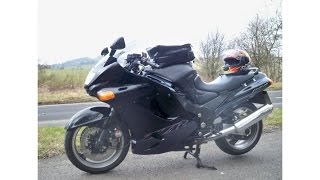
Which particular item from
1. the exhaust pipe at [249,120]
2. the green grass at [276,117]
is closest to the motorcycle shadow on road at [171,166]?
the exhaust pipe at [249,120]

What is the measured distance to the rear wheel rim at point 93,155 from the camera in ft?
10.1

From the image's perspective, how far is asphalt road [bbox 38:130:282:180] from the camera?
3.08m

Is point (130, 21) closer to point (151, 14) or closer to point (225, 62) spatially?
point (151, 14)

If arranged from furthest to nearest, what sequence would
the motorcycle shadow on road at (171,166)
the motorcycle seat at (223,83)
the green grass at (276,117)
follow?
the green grass at (276,117)
the motorcycle seat at (223,83)
the motorcycle shadow on road at (171,166)

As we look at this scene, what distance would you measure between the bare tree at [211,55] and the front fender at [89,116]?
0.68m

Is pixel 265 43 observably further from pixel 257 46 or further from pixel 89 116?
pixel 89 116

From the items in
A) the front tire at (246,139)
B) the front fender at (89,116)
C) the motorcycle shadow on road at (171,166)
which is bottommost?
the motorcycle shadow on road at (171,166)

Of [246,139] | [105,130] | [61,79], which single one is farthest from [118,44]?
[246,139]

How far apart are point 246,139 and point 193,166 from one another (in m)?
0.47

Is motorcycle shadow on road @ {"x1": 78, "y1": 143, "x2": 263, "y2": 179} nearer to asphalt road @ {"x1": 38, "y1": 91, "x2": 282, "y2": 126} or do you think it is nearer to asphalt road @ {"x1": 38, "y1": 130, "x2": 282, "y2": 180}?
asphalt road @ {"x1": 38, "y1": 130, "x2": 282, "y2": 180}

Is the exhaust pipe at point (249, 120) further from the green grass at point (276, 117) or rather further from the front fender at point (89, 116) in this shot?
the front fender at point (89, 116)

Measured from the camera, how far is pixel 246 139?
3.44 meters

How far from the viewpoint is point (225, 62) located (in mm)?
3291

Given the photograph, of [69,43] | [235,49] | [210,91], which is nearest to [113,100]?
[69,43]
